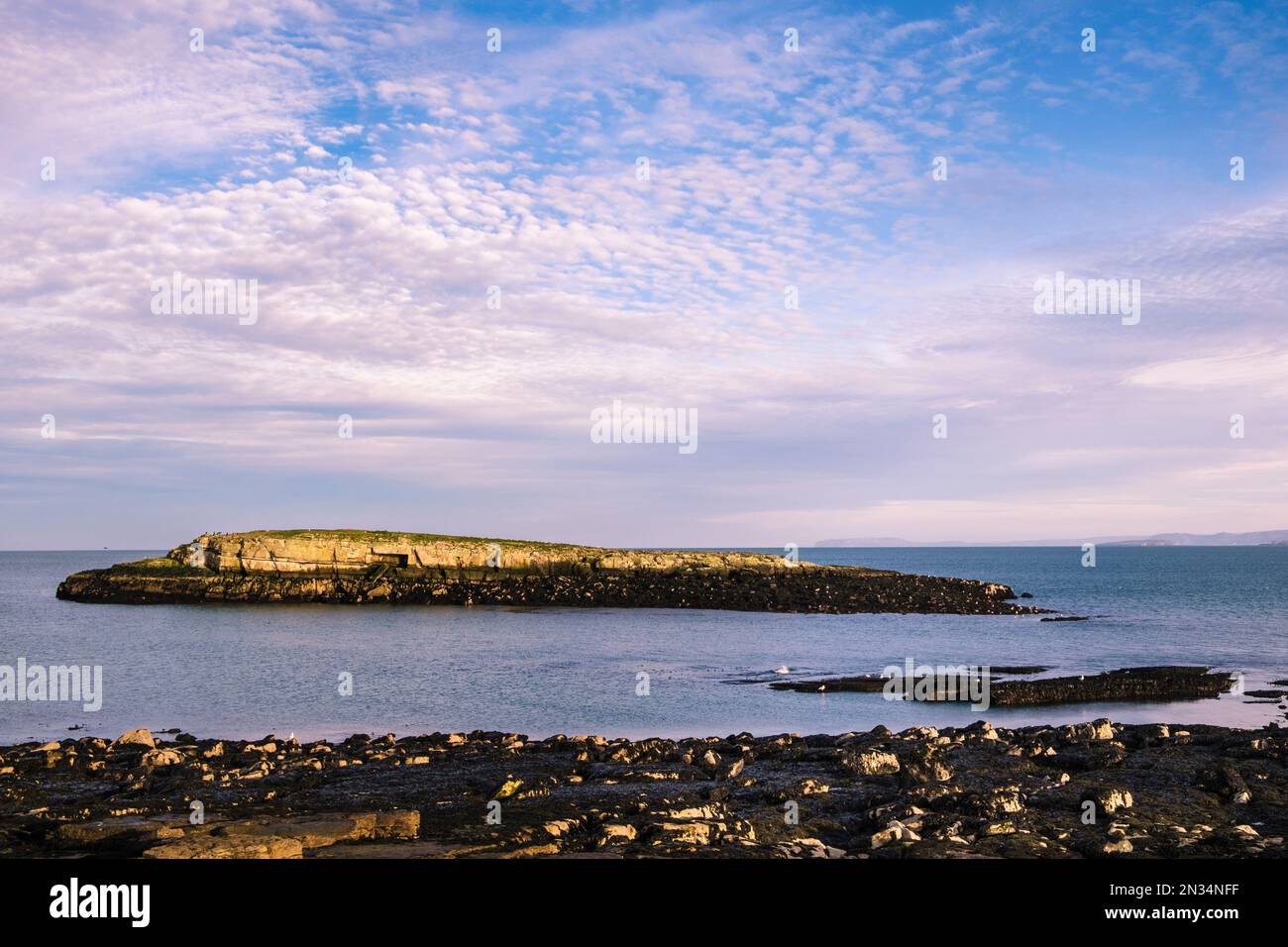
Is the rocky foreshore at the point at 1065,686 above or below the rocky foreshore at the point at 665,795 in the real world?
below

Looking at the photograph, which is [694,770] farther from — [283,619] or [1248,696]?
[283,619]

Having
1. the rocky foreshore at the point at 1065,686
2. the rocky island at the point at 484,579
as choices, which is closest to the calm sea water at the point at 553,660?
the rocky foreshore at the point at 1065,686

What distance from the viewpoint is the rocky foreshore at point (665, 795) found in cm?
1312

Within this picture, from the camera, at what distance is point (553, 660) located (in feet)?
148

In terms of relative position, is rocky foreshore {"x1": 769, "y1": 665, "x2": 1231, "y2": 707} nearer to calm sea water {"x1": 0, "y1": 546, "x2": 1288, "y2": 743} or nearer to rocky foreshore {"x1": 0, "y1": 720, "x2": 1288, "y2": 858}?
calm sea water {"x1": 0, "y1": 546, "x2": 1288, "y2": 743}

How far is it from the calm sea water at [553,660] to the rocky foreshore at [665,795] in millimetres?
5561

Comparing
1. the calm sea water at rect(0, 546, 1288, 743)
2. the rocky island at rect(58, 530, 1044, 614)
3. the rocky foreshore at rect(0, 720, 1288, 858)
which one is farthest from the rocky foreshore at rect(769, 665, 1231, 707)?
the rocky island at rect(58, 530, 1044, 614)

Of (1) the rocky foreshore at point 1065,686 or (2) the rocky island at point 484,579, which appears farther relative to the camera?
(2) the rocky island at point 484,579

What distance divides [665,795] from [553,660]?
28890 millimetres

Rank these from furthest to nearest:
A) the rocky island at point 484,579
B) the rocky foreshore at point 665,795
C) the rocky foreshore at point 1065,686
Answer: the rocky island at point 484,579
the rocky foreshore at point 1065,686
the rocky foreshore at point 665,795

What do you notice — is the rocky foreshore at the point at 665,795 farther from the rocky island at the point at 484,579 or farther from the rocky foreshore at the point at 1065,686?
the rocky island at the point at 484,579

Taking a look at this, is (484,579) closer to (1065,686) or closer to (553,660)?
(553,660)

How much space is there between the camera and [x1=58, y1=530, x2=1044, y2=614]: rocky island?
8275cm
